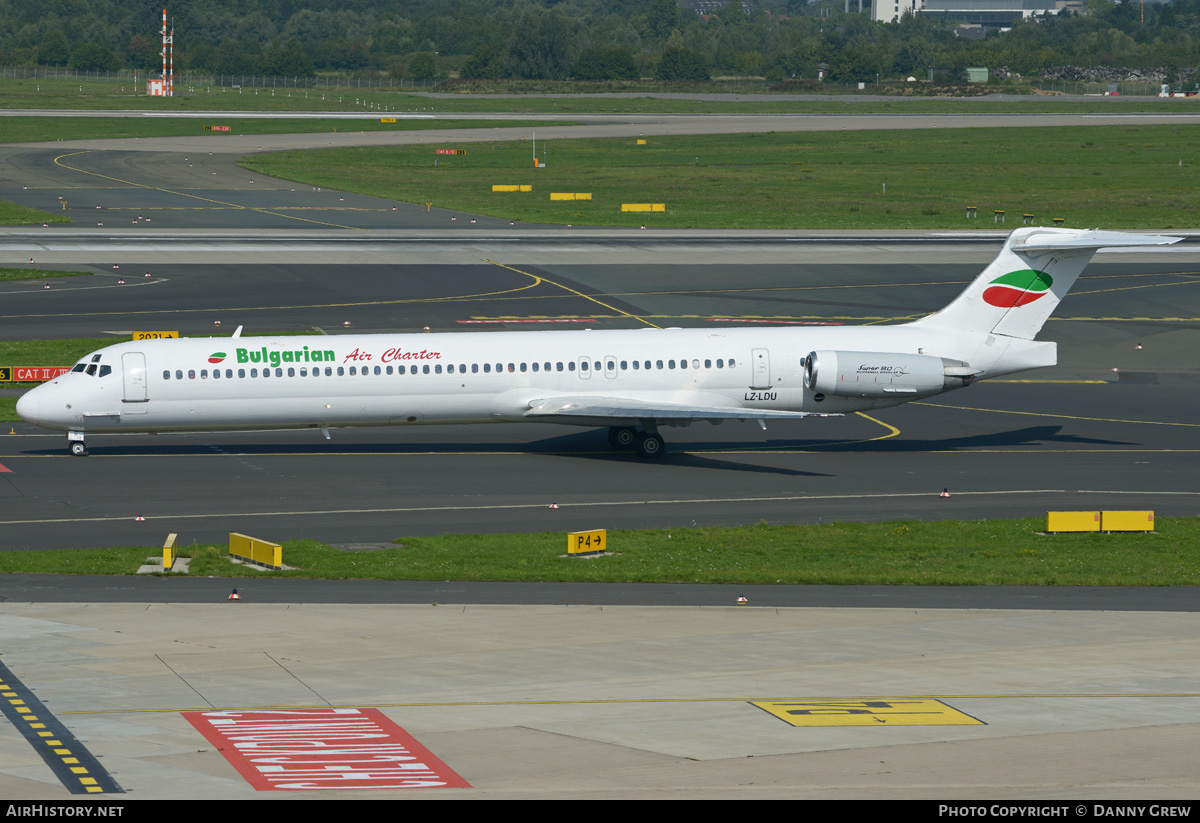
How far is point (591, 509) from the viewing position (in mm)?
37656

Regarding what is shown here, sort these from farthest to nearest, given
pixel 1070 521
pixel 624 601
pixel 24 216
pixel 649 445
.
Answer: pixel 24 216, pixel 649 445, pixel 1070 521, pixel 624 601

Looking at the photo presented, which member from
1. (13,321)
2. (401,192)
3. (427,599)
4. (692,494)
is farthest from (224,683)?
(401,192)

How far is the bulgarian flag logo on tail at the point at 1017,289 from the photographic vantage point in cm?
4447

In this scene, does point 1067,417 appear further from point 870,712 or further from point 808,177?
point 808,177

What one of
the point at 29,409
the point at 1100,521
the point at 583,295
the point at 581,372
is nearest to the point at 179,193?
the point at 583,295

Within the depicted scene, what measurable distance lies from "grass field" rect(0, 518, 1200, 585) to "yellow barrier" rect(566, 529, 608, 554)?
0.36m

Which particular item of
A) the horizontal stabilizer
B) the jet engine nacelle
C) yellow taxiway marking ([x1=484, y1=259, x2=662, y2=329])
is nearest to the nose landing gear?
the jet engine nacelle

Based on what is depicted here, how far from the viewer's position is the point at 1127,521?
35094 millimetres

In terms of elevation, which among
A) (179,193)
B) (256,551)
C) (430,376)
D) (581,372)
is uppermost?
(179,193)

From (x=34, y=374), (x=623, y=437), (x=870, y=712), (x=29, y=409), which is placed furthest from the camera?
(x=34, y=374)

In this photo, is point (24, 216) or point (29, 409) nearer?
point (29, 409)

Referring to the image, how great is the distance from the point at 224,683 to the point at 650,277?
54.4m

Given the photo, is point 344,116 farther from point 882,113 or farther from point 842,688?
point 842,688

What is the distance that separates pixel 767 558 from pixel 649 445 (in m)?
12.0
